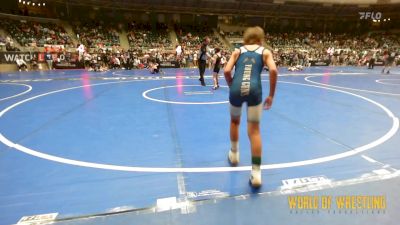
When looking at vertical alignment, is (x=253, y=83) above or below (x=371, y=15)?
below

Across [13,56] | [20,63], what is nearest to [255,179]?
[20,63]

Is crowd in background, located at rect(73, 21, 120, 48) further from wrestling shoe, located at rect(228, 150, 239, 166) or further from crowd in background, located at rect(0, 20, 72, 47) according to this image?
wrestling shoe, located at rect(228, 150, 239, 166)

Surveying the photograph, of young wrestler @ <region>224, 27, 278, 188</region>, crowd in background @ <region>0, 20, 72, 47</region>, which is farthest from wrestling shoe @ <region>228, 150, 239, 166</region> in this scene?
crowd in background @ <region>0, 20, 72, 47</region>

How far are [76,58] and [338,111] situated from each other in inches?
804

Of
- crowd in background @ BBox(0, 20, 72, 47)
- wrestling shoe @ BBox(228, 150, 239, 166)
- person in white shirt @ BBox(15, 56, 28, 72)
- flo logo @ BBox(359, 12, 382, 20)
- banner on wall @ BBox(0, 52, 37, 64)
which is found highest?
flo logo @ BBox(359, 12, 382, 20)

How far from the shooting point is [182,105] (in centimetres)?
808

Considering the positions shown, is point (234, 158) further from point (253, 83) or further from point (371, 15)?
point (371, 15)

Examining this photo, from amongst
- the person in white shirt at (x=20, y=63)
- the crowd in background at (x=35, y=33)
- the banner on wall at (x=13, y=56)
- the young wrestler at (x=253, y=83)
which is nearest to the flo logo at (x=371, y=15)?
the crowd in background at (x=35, y=33)

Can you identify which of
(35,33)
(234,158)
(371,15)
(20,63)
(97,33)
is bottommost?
(234,158)

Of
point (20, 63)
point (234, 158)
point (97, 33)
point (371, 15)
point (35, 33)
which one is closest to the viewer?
point (234, 158)

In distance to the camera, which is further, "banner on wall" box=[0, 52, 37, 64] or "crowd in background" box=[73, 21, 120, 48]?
"crowd in background" box=[73, 21, 120, 48]

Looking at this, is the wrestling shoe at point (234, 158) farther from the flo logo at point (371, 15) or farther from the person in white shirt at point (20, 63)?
the flo logo at point (371, 15)

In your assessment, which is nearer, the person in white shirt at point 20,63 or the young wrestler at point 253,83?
the young wrestler at point 253,83

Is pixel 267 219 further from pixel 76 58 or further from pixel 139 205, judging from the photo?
pixel 76 58
